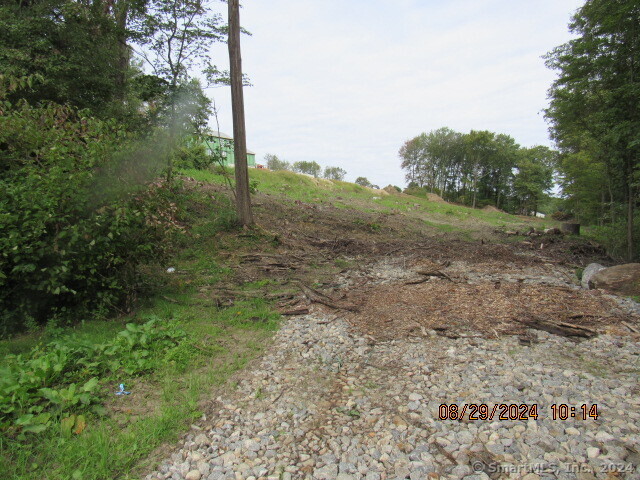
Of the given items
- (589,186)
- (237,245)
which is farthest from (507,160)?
(237,245)

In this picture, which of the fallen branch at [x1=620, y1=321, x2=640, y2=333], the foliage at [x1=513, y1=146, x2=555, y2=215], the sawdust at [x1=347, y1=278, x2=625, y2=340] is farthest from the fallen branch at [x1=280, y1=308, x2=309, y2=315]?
the foliage at [x1=513, y1=146, x2=555, y2=215]

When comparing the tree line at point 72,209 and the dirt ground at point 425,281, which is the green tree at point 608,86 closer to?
the dirt ground at point 425,281

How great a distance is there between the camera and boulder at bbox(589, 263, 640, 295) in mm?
6492

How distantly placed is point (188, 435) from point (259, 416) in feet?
2.08

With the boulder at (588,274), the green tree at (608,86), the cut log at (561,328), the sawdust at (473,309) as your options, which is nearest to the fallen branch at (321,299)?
the sawdust at (473,309)

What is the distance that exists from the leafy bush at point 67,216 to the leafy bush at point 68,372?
102 cm

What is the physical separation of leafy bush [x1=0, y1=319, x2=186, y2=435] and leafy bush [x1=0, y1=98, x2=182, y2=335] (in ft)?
3.35

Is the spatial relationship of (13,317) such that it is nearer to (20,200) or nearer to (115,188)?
(20,200)

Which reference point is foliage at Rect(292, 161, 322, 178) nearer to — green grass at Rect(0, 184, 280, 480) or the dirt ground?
the dirt ground

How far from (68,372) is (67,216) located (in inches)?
86.1

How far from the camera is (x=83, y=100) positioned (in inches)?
413

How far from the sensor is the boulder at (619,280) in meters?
6.49

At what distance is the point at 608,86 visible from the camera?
32.1ft

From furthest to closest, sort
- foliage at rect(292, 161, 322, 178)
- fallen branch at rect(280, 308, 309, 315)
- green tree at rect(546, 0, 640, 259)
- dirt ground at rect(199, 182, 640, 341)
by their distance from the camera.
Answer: foliage at rect(292, 161, 322, 178), green tree at rect(546, 0, 640, 259), fallen branch at rect(280, 308, 309, 315), dirt ground at rect(199, 182, 640, 341)
